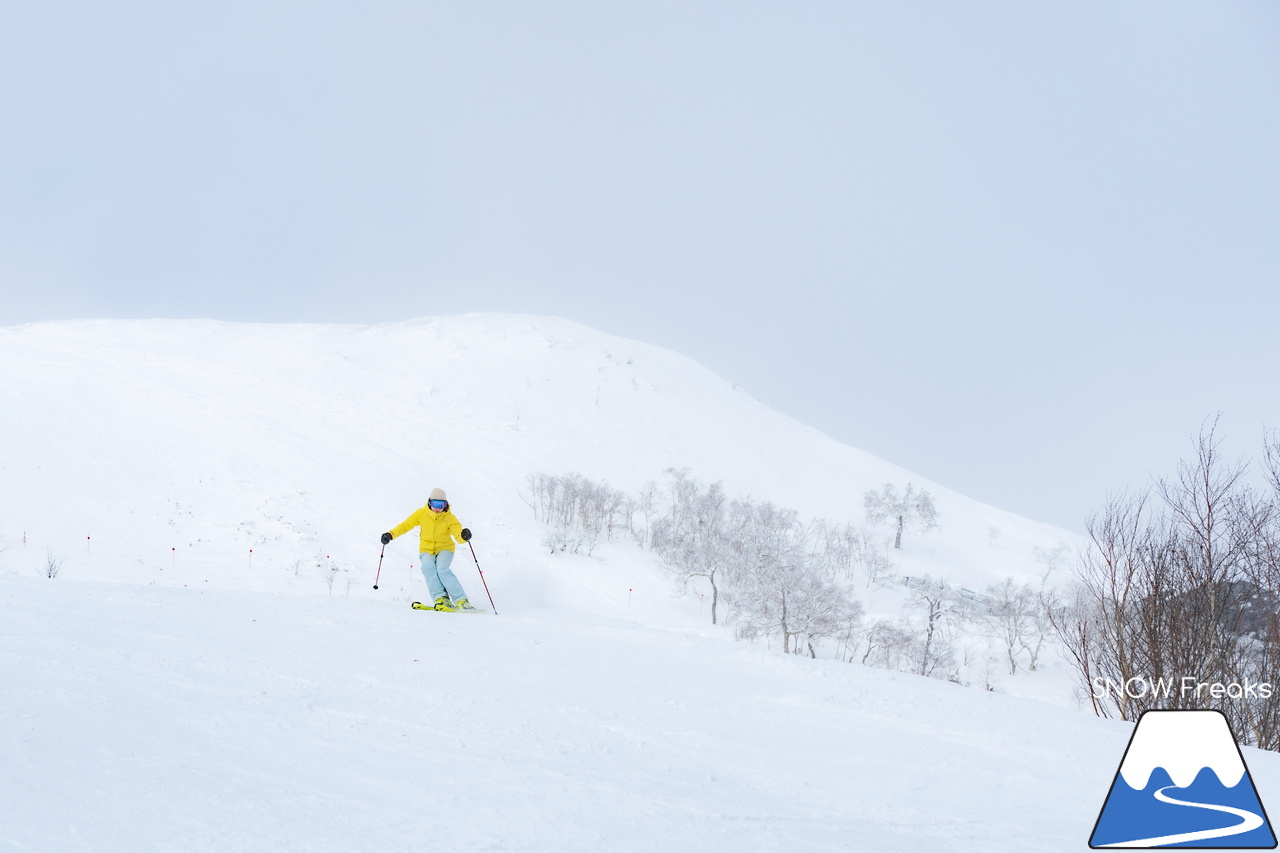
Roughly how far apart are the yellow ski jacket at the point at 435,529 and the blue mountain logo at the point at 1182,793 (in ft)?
29.8

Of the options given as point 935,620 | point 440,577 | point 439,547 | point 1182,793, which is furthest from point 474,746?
point 935,620

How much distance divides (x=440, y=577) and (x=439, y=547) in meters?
0.46

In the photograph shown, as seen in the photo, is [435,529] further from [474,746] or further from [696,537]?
[696,537]

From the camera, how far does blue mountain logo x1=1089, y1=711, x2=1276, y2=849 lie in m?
3.93

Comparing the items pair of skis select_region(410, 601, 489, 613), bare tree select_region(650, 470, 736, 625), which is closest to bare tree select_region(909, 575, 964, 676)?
bare tree select_region(650, 470, 736, 625)

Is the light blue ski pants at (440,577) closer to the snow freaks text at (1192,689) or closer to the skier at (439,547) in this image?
the skier at (439,547)

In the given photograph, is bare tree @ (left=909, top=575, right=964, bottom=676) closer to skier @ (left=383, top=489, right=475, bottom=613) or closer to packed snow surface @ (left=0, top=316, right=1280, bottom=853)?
skier @ (left=383, top=489, right=475, bottom=613)

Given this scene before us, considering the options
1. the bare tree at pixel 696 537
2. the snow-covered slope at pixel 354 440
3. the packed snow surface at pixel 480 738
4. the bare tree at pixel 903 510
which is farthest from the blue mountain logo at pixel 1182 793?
the bare tree at pixel 903 510

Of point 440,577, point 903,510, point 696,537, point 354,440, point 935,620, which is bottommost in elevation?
point 935,620

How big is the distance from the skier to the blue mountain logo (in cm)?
885

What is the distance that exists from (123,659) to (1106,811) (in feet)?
20.9

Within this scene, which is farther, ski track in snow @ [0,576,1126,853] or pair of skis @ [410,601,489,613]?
pair of skis @ [410,601,489,613]

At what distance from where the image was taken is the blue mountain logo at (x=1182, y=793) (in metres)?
3.93

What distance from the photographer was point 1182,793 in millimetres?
4184
